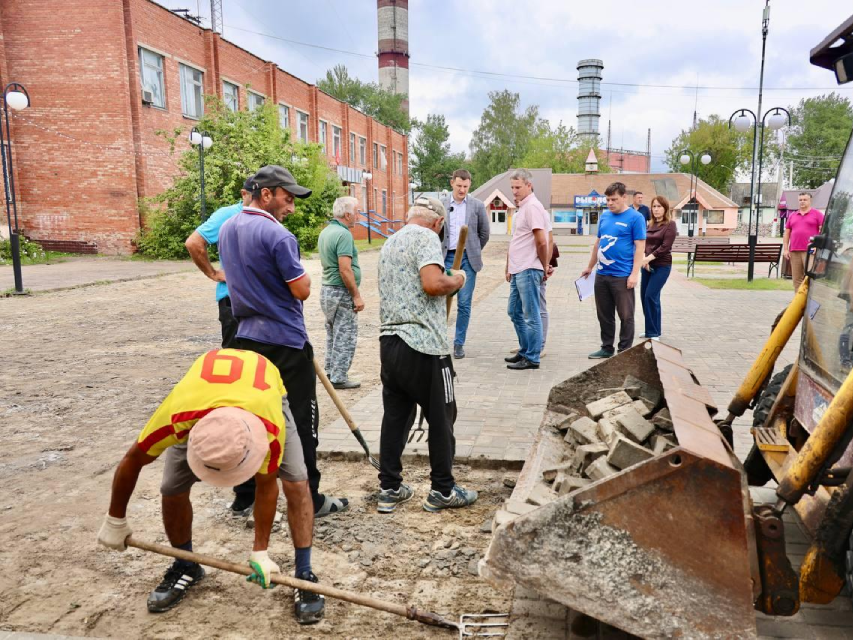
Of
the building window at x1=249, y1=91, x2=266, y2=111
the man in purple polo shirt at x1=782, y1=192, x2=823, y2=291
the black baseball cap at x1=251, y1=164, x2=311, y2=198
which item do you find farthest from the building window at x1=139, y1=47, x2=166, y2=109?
the black baseball cap at x1=251, y1=164, x2=311, y2=198

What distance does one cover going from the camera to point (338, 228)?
21.7ft

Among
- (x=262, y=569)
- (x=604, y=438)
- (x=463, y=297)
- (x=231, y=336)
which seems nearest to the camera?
(x=262, y=569)

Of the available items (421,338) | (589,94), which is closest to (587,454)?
(421,338)

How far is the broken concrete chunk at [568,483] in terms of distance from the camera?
314cm

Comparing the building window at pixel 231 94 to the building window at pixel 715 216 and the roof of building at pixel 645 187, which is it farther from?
the building window at pixel 715 216

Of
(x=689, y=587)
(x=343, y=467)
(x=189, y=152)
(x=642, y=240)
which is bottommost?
(x=343, y=467)

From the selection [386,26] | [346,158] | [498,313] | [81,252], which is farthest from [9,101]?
[386,26]

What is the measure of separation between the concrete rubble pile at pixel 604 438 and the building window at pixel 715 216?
212 ft

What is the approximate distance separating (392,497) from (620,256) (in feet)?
14.6

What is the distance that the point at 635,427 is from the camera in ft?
11.7

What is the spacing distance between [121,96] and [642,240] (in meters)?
22.3

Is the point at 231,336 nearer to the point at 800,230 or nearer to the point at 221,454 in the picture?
the point at 221,454

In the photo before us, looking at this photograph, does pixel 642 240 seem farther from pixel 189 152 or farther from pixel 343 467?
pixel 189 152

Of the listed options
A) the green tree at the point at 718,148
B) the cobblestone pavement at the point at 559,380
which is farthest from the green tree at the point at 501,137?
the cobblestone pavement at the point at 559,380
